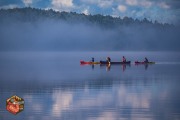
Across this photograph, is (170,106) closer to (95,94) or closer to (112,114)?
(112,114)

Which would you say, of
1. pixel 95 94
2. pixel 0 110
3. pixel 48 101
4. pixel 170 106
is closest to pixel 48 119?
pixel 0 110

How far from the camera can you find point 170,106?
3566cm

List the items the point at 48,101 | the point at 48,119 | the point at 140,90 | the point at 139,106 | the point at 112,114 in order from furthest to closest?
the point at 140,90 → the point at 48,101 → the point at 139,106 → the point at 112,114 → the point at 48,119

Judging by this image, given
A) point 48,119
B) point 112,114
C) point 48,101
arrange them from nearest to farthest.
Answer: point 48,119 < point 112,114 < point 48,101

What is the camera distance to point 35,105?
35.9m

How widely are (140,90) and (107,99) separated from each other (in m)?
8.96

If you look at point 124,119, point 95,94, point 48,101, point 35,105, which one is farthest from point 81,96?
point 124,119

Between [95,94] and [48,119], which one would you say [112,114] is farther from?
[95,94]

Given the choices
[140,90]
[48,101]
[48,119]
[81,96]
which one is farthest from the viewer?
[140,90]

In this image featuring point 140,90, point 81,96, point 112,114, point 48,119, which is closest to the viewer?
point 48,119

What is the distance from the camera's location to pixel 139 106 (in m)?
35.6

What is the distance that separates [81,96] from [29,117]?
1279 cm

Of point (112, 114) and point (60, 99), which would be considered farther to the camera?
point (60, 99)

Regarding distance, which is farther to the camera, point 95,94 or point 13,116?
point 95,94
